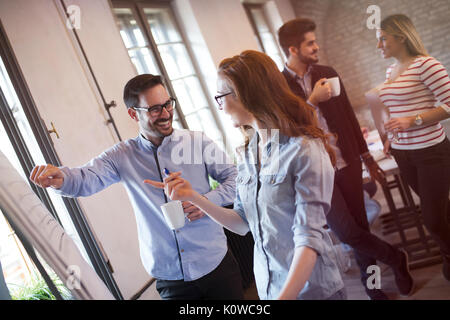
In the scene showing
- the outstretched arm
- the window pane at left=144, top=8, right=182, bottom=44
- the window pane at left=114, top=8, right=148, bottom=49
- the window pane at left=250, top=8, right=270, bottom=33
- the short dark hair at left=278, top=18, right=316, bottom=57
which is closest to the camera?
the outstretched arm

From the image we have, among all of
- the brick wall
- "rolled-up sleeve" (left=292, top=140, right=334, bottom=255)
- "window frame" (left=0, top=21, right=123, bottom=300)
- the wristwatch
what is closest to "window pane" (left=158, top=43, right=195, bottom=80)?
the brick wall

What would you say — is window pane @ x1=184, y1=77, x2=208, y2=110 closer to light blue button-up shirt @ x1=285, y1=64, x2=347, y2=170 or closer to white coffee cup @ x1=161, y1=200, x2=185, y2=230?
light blue button-up shirt @ x1=285, y1=64, x2=347, y2=170

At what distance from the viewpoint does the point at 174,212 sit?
1.19 metres

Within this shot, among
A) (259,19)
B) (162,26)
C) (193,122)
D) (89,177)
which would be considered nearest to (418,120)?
(89,177)

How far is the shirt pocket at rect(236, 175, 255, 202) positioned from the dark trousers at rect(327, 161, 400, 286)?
0.91m

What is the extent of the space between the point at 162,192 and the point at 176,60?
6.65ft

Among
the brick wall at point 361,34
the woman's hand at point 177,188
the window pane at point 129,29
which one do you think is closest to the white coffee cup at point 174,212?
the woman's hand at point 177,188

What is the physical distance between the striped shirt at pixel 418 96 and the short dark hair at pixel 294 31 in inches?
21.6

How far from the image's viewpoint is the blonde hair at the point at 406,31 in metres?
1.40

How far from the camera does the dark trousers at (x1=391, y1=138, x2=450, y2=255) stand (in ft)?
4.85

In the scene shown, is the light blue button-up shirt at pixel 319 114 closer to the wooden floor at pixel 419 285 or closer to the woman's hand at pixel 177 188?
the wooden floor at pixel 419 285

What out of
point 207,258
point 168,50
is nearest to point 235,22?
point 168,50

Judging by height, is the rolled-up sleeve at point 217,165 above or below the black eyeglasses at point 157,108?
below

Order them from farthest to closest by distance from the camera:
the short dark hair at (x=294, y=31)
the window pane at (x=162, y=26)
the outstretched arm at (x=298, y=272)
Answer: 1. the window pane at (x=162, y=26)
2. the short dark hair at (x=294, y=31)
3. the outstretched arm at (x=298, y=272)
